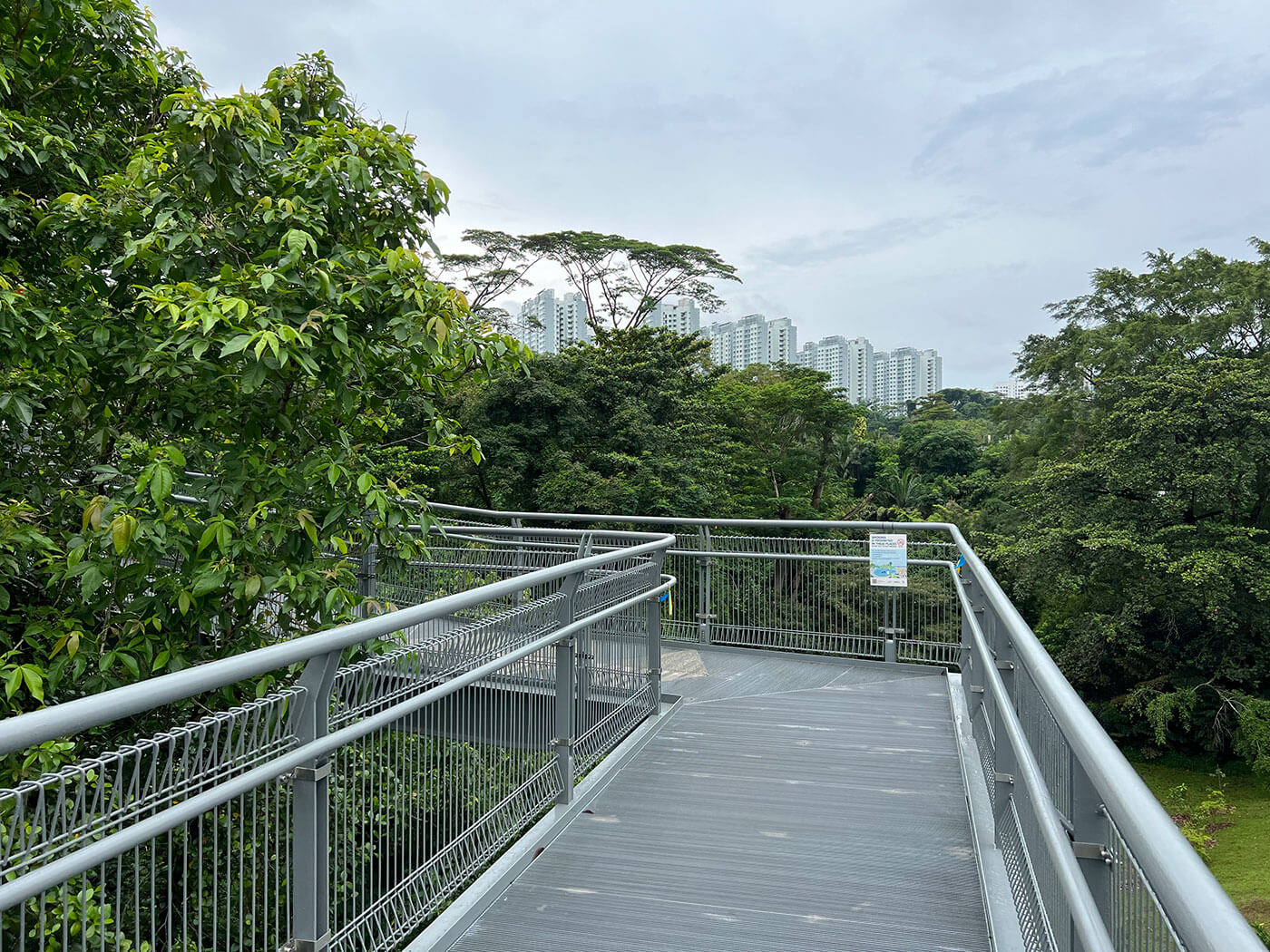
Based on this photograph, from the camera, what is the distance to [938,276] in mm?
59500

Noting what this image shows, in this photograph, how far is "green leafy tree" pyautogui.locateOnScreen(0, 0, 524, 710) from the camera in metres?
3.98

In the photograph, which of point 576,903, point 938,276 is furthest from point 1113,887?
point 938,276

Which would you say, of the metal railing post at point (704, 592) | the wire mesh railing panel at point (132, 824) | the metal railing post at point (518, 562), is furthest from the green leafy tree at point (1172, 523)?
the wire mesh railing panel at point (132, 824)

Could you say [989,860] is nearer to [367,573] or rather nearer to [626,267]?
[367,573]

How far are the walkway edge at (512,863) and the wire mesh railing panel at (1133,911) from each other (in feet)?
7.92

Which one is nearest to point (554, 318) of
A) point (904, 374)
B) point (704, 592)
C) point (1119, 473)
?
point (1119, 473)

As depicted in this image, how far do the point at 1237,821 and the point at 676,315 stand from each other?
2943 centimetres

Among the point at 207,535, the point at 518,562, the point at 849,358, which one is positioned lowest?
the point at 518,562

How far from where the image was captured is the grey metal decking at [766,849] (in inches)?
133

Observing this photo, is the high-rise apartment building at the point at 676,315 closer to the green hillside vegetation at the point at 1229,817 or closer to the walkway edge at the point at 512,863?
the green hillside vegetation at the point at 1229,817

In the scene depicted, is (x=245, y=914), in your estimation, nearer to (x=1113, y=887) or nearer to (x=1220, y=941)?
(x=1113, y=887)

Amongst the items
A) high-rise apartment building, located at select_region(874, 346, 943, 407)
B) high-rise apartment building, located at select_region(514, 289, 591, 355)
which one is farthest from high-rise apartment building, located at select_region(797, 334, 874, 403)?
high-rise apartment building, located at select_region(514, 289, 591, 355)

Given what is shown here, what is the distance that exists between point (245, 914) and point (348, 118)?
502 centimetres

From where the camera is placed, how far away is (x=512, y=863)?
12.4 feet
